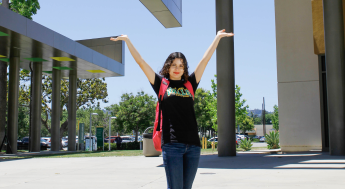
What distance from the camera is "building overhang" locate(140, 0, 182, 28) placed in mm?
13343

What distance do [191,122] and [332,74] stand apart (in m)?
9.47

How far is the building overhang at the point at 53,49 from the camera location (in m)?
14.4

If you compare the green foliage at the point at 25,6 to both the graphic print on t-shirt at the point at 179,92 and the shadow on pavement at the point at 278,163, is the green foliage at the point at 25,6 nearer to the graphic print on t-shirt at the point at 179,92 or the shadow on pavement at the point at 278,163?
the shadow on pavement at the point at 278,163

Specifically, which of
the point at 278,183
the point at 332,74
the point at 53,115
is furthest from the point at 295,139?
the point at 53,115

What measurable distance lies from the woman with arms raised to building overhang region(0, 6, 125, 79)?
1231 centimetres

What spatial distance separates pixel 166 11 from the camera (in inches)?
556

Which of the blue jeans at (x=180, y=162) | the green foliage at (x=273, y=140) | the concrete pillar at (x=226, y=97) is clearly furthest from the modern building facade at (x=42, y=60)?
the blue jeans at (x=180, y=162)

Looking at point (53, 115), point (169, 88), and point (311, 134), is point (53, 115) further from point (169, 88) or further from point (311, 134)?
point (169, 88)

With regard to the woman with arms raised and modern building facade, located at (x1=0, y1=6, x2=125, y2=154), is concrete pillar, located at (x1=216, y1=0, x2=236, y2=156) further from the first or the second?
the woman with arms raised

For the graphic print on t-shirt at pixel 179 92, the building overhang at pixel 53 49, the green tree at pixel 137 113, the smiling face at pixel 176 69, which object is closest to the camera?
the graphic print on t-shirt at pixel 179 92

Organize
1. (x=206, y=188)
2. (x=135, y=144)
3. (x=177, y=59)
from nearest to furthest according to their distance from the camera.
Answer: (x=177, y=59), (x=206, y=188), (x=135, y=144)

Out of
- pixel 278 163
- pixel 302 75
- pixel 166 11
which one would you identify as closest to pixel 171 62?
pixel 278 163

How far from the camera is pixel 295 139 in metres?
14.1

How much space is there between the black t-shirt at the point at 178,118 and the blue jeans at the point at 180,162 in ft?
0.16
